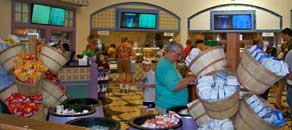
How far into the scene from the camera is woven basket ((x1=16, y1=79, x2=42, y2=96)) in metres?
2.44

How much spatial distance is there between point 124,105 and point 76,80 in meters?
1.62

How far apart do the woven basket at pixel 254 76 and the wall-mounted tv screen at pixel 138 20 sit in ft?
30.8

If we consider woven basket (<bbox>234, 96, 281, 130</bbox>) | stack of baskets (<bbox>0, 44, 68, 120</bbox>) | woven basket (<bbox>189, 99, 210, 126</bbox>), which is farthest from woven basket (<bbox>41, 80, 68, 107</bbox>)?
woven basket (<bbox>234, 96, 281, 130</bbox>)

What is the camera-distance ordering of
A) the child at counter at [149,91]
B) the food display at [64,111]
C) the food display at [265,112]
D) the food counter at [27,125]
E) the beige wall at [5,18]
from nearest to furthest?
the food counter at [27,125]
the food display at [265,112]
the food display at [64,111]
the child at counter at [149,91]
the beige wall at [5,18]

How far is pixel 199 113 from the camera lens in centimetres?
189

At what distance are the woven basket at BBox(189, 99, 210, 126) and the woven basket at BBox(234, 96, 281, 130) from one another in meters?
0.17

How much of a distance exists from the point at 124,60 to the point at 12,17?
3.58 metres

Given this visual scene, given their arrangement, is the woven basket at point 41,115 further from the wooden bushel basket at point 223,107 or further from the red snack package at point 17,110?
the wooden bushel basket at point 223,107

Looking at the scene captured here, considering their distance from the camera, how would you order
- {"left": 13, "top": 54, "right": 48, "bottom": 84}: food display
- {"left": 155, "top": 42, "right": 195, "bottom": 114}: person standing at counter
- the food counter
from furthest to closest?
1. {"left": 155, "top": 42, "right": 195, "bottom": 114}: person standing at counter
2. {"left": 13, "top": 54, "right": 48, "bottom": 84}: food display
3. the food counter

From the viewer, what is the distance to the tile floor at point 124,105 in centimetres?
641

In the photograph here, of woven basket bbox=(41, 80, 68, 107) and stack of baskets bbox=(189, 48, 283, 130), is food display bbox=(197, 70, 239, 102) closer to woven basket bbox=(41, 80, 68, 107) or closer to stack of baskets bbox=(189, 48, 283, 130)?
stack of baskets bbox=(189, 48, 283, 130)

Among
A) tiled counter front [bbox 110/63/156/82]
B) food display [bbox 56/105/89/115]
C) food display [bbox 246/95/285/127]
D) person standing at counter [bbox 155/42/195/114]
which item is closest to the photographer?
food display [bbox 246/95/285/127]

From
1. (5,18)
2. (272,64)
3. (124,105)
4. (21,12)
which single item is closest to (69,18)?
(21,12)

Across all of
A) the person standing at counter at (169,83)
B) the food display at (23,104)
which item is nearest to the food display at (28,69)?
the food display at (23,104)
